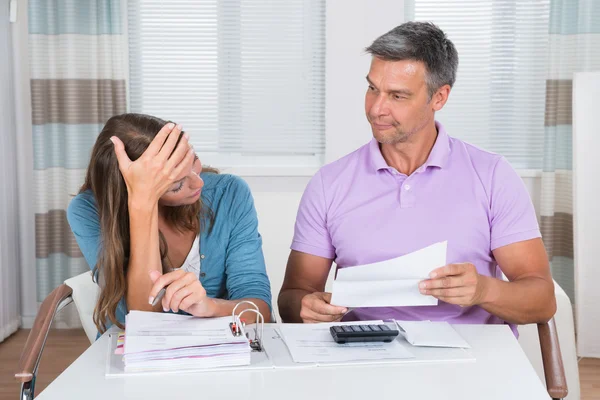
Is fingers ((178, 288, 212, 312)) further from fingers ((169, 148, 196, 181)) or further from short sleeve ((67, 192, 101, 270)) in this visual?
short sleeve ((67, 192, 101, 270))

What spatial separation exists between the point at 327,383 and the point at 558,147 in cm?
299

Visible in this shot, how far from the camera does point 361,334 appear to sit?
1487 mm

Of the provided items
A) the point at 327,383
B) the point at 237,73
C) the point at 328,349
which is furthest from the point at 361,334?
the point at 237,73

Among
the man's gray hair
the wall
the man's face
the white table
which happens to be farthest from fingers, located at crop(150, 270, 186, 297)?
the wall

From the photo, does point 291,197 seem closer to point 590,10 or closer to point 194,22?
point 194,22

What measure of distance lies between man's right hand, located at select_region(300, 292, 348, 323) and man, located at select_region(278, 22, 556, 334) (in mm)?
265

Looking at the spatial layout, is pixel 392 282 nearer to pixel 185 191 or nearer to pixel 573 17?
pixel 185 191

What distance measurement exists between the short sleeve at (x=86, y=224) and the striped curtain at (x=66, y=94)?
2.12 m

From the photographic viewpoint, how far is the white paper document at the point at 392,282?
1.47 metres

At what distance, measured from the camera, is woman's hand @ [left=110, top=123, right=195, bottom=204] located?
5.44 ft

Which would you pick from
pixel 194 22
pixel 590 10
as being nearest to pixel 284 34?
pixel 194 22

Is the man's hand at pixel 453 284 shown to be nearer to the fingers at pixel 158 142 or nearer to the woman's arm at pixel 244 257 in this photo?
the woman's arm at pixel 244 257

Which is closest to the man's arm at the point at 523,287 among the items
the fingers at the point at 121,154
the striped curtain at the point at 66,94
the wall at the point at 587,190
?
the fingers at the point at 121,154

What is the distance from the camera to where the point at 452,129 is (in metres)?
4.16
